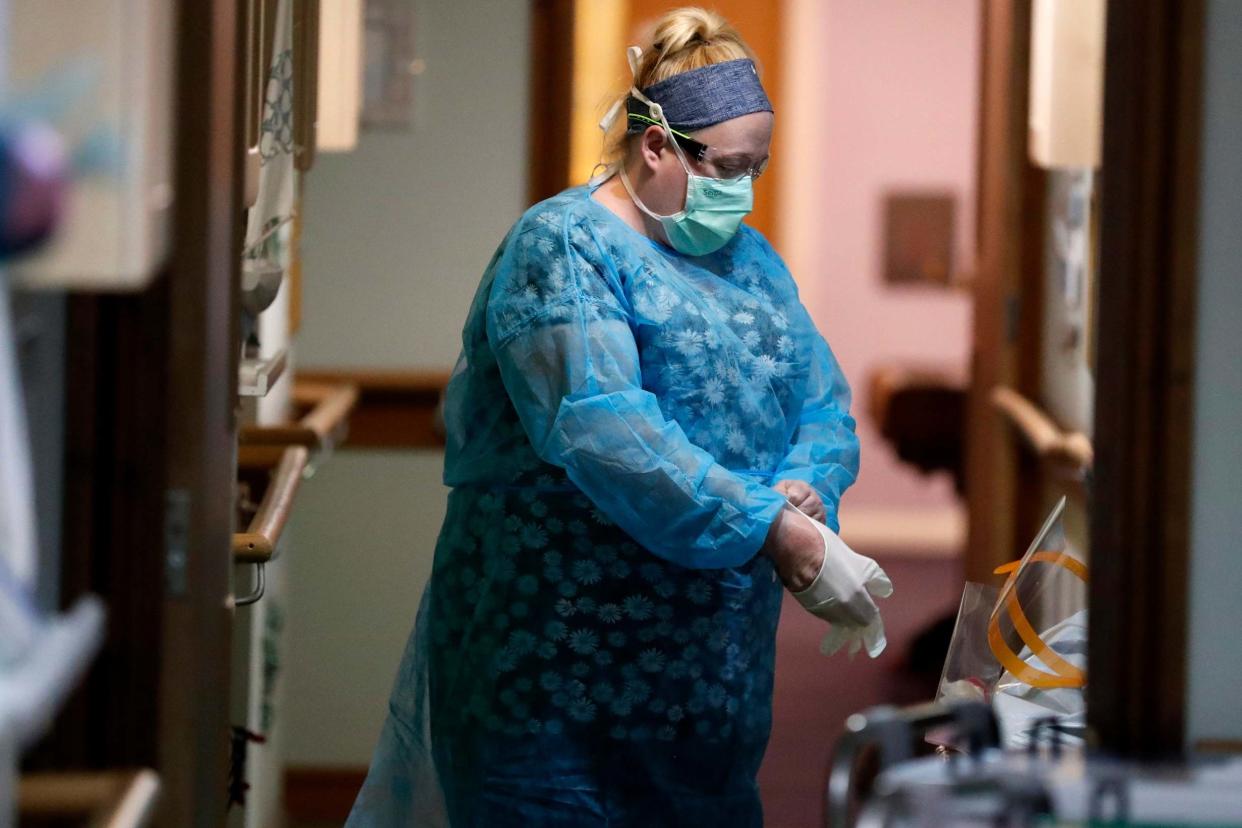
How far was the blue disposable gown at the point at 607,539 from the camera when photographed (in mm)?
2104

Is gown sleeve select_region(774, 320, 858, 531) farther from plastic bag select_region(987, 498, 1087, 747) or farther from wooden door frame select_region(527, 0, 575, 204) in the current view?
wooden door frame select_region(527, 0, 575, 204)

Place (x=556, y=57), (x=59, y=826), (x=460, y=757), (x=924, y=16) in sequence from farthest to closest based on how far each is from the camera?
(x=924, y=16) < (x=556, y=57) < (x=460, y=757) < (x=59, y=826)

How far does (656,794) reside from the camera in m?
2.23

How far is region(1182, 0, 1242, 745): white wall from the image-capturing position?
1.46 metres

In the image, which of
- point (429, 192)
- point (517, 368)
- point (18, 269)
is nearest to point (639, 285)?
point (517, 368)

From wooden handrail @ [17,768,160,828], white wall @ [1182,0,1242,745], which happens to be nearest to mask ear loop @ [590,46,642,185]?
white wall @ [1182,0,1242,745]

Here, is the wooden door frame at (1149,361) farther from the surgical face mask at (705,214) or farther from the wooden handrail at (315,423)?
the wooden handrail at (315,423)

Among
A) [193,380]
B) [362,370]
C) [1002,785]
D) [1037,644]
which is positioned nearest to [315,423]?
[362,370]

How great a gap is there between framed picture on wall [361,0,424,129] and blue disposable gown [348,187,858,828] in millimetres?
1763

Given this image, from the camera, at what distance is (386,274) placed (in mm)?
3955

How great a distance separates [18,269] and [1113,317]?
0.85 meters

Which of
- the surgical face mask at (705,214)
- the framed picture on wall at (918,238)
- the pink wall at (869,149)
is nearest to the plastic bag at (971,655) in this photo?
the surgical face mask at (705,214)

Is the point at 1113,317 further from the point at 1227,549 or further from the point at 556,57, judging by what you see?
the point at 556,57

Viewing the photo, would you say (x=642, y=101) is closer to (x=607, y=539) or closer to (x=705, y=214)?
(x=705, y=214)
